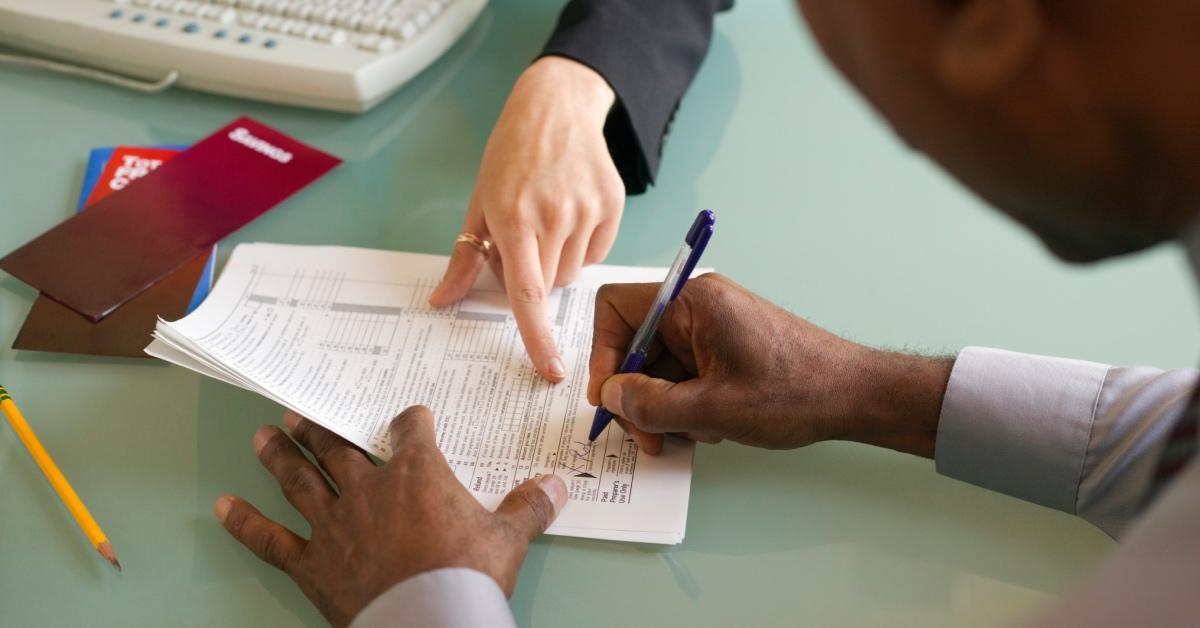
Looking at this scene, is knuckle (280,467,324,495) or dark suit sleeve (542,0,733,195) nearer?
knuckle (280,467,324,495)

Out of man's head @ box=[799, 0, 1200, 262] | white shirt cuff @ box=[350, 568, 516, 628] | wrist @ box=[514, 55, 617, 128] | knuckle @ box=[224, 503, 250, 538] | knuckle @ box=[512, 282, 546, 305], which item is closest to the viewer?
man's head @ box=[799, 0, 1200, 262]

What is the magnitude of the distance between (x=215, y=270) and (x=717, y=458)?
20.1 inches

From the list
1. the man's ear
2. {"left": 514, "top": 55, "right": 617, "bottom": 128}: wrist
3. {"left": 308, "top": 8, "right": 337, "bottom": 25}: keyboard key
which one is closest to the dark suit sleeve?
{"left": 514, "top": 55, "right": 617, "bottom": 128}: wrist

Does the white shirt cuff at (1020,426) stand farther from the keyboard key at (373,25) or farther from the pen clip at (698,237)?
the keyboard key at (373,25)

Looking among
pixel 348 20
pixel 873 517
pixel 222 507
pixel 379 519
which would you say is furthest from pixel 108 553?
pixel 348 20

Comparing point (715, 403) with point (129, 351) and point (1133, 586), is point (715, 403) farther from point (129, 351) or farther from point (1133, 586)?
point (129, 351)

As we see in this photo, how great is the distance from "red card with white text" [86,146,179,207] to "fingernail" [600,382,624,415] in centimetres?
59

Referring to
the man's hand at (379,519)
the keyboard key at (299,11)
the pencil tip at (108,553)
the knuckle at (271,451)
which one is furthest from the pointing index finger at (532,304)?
the keyboard key at (299,11)

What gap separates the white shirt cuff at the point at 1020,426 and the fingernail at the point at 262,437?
51 cm

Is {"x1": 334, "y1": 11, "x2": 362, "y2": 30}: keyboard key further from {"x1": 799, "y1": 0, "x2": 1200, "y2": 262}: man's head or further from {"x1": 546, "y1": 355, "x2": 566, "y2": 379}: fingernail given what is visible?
{"x1": 799, "y1": 0, "x2": 1200, "y2": 262}: man's head

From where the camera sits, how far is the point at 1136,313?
927 millimetres

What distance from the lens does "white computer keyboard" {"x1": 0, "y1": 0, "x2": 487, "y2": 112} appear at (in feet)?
3.73

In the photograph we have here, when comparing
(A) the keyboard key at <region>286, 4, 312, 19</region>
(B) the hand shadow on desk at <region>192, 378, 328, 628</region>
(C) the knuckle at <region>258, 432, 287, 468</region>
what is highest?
(A) the keyboard key at <region>286, 4, 312, 19</region>

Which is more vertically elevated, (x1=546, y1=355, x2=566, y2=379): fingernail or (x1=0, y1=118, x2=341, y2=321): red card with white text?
(x1=546, y1=355, x2=566, y2=379): fingernail
